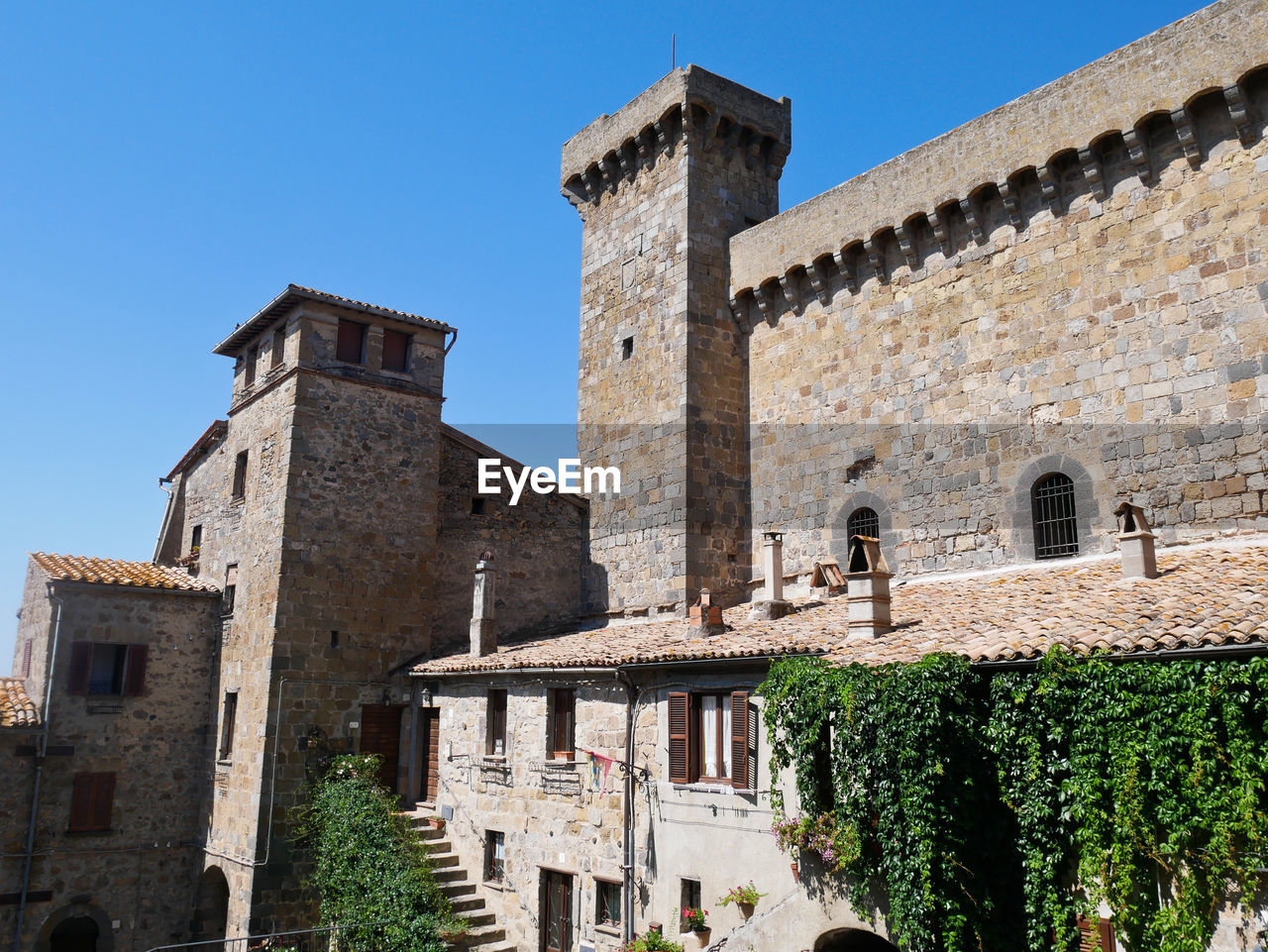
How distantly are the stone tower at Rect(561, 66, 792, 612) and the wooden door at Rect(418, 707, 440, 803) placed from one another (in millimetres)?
4222

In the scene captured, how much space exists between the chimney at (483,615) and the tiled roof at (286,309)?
5593 millimetres

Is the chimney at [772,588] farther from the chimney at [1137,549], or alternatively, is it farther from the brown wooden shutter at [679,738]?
the chimney at [1137,549]

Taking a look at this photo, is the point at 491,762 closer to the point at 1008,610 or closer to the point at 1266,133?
the point at 1008,610

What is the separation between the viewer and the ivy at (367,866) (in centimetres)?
1642

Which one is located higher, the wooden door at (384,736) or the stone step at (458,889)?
the wooden door at (384,736)

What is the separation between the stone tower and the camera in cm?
2041

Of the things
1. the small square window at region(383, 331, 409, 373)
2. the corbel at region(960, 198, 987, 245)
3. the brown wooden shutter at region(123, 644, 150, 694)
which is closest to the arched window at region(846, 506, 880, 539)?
the corbel at region(960, 198, 987, 245)

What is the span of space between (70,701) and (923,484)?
15984 millimetres

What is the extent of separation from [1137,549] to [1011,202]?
21.1 ft

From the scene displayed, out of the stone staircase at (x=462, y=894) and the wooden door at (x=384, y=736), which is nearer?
the stone staircase at (x=462, y=894)

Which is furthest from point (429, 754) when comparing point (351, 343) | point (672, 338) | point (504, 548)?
point (672, 338)

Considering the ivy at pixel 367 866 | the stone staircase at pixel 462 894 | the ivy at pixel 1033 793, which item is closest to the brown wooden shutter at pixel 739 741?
the ivy at pixel 1033 793

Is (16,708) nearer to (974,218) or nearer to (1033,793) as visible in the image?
(1033,793)

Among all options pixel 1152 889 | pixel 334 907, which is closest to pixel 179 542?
pixel 334 907
